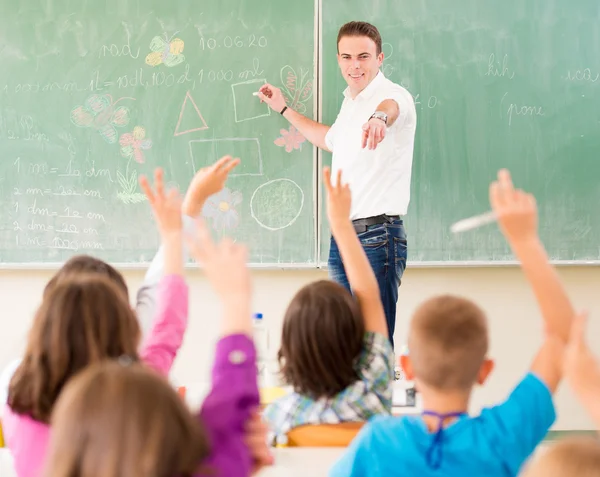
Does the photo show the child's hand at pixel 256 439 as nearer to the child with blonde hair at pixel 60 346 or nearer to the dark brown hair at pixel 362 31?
the child with blonde hair at pixel 60 346

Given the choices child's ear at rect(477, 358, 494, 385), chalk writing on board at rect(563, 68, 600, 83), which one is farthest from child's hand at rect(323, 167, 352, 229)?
chalk writing on board at rect(563, 68, 600, 83)

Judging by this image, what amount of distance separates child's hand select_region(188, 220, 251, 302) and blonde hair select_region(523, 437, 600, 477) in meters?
0.53

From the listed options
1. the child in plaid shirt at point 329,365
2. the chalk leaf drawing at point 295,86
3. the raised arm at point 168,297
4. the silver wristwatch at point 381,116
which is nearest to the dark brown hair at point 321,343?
the child in plaid shirt at point 329,365

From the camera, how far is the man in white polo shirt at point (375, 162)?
11.8ft

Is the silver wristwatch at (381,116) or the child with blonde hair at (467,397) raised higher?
the silver wristwatch at (381,116)

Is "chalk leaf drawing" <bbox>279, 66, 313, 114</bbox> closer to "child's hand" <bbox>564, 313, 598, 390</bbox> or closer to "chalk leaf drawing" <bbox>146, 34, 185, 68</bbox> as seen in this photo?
"chalk leaf drawing" <bbox>146, 34, 185, 68</bbox>

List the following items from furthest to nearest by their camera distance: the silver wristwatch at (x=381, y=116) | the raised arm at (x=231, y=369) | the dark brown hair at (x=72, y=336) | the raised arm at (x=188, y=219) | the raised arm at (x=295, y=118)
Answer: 1. the raised arm at (x=295, y=118)
2. the silver wristwatch at (x=381, y=116)
3. the raised arm at (x=188, y=219)
4. the dark brown hair at (x=72, y=336)
5. the raised arm at (x=231, y=369)

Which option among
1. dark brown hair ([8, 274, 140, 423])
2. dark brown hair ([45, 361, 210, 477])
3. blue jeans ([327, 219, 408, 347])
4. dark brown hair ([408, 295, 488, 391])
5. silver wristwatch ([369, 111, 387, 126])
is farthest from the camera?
blue jeans ([327, 219, 408, 347])

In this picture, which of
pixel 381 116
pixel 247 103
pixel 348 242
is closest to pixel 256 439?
pixel 348 242

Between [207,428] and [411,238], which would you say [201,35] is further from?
[207,428]

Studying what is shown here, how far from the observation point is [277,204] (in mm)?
3963

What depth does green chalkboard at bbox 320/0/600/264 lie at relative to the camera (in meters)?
3.91

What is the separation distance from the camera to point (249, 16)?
3865 mm

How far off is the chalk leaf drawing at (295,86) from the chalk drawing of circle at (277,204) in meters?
0.40
